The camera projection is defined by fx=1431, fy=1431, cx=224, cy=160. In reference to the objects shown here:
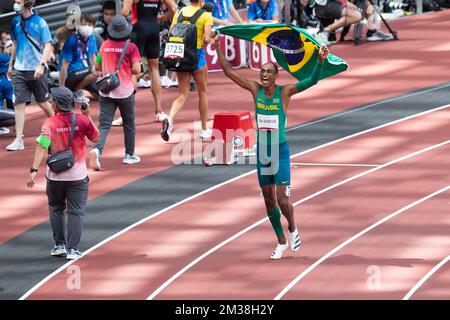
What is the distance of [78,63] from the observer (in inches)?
954

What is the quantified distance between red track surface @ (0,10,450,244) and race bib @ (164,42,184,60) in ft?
4.76

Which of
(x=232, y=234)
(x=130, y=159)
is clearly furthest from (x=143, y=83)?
(x=232, y=234)

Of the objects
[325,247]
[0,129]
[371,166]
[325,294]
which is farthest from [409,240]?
[0,129]

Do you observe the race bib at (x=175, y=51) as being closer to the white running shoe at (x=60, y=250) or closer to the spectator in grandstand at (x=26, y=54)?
the spectator in grandstand at (x=26, y=54)

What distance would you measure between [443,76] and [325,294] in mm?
11340

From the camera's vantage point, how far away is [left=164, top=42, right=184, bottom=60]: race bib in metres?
20.5

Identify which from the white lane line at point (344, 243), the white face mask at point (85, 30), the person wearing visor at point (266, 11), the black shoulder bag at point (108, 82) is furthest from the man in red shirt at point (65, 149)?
the person wearing visor at point (266, 11)

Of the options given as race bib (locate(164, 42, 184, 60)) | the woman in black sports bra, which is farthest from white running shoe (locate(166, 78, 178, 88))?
race bib (locate(164, 42, 184, 60))

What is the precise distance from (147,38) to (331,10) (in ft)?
21.5

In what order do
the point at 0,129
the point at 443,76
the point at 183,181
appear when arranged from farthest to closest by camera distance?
the point at 443,76 < the point at 0,129 < the point at 183,181

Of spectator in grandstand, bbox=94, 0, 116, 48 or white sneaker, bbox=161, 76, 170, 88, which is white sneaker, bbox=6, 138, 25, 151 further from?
white sneaker, bbox=161, 76, 170, 88

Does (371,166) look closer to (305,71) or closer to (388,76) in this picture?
(305,71)

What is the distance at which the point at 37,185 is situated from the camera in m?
19.6

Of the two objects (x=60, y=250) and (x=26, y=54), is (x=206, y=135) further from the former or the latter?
(x=60, y=250)
